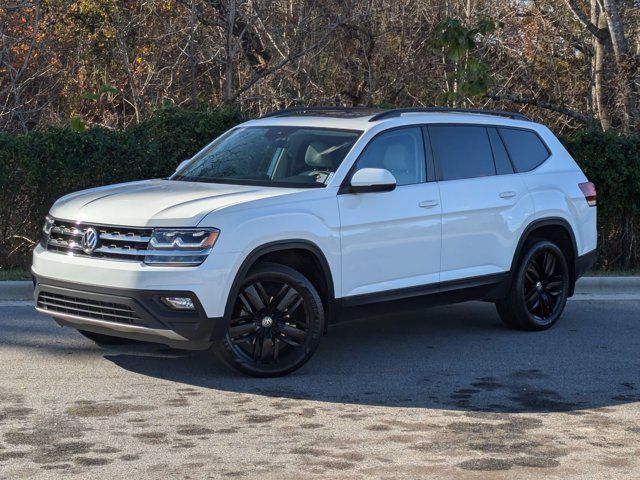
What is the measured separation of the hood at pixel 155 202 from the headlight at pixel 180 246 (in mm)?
57

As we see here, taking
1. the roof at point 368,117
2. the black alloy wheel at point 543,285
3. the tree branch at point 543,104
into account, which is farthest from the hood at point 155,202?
the tree branch at point 543,104

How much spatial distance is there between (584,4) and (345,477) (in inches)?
627

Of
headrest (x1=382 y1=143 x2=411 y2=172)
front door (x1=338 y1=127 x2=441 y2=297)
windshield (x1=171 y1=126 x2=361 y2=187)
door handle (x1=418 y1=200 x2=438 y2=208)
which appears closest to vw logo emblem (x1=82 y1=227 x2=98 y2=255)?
windshield (x1=171 y1=126 x2=361 y2=187)

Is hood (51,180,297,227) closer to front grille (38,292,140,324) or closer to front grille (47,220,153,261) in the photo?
front grille (47,220,153,261)

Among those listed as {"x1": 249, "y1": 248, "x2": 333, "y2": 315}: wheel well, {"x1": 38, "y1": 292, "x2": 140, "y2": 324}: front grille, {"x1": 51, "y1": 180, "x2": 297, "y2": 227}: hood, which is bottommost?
{"x1": 38, "y1": 292, "x2": 140, "y2": 324}: front grille

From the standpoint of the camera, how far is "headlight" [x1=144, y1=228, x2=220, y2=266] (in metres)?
7.33

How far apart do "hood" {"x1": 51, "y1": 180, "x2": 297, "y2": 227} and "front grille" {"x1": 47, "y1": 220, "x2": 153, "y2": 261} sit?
0.05m

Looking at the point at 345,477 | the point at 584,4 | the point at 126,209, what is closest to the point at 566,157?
the point at 126,209

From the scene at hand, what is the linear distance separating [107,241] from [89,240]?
0.14 m

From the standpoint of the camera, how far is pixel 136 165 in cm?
1262

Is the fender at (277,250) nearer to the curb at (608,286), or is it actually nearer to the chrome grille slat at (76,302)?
the chrome grille slat at (76,302)

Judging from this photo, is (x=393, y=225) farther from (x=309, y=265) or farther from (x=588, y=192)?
(x=588, y=192)

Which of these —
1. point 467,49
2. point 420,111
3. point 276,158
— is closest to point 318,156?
point 276,158

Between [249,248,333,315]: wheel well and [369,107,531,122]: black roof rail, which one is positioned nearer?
[249,248,333,315]: wheel well
